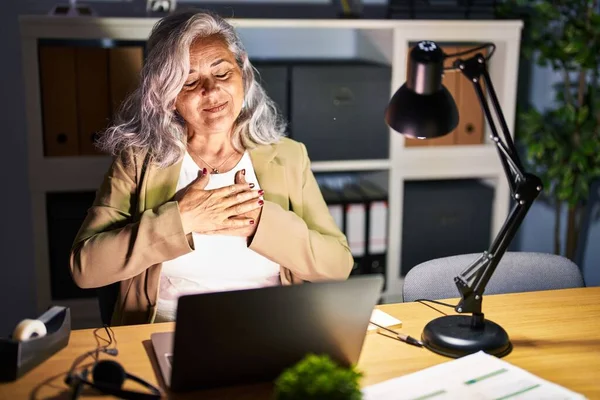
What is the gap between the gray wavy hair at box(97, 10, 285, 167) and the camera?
5.93 feet

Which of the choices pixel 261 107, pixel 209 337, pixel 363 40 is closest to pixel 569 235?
pixel 363 40

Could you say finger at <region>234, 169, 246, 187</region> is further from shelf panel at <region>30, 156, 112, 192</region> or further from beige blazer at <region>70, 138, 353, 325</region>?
shelf panel at <region>30, 156, 112, 192</region>

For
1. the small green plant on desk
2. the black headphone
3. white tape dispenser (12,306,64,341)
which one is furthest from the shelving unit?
the small green plant on desk

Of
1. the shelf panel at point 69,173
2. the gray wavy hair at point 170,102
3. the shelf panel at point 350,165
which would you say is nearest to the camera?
the gray wavy hair at point 170,102

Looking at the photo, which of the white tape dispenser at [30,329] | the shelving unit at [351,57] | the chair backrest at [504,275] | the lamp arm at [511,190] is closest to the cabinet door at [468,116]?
the shelving unit at [351,57]

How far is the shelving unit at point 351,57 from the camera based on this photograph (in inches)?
101

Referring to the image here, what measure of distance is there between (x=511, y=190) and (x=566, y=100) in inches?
75.2

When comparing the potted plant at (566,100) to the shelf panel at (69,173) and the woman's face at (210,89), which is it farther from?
the shelf panel at (69,173)

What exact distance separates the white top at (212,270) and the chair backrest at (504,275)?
36 cm

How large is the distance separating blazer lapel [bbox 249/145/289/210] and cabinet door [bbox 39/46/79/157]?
1.00 metres

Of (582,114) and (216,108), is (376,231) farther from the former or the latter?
(216,108)

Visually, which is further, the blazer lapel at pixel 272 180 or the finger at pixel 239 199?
the blazer lapel at pixel 272 180

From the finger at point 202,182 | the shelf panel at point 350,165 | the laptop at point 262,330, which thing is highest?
the finger at point 202,182

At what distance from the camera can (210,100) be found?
183 centimetres
